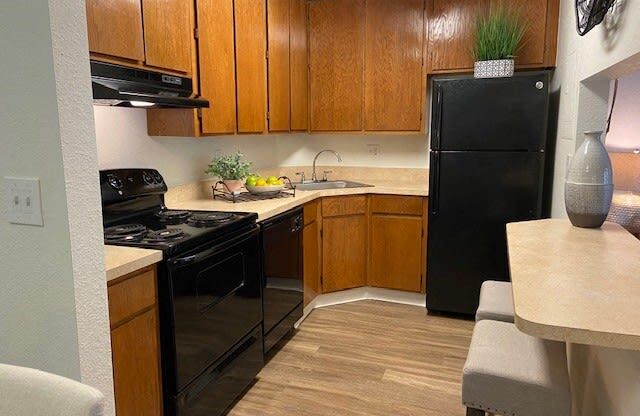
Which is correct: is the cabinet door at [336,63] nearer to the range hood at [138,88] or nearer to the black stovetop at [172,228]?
the range hood at [138,88]

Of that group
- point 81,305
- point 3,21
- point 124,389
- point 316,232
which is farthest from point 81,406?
point 316,232

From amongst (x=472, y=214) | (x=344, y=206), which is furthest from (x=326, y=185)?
(x=472, y=214)

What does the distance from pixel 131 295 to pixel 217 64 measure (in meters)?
1.56

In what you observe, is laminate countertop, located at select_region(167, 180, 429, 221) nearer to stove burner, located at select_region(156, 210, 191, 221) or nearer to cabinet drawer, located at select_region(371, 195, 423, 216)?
cabinet drawer, located at select_region(371, 195, 423, 216)

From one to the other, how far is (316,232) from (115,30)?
196 centimetres

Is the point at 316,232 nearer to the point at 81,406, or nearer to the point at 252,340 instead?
the point at 252,340

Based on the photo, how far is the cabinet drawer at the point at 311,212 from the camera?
3295mm

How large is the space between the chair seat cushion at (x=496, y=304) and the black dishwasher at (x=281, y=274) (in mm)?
1189

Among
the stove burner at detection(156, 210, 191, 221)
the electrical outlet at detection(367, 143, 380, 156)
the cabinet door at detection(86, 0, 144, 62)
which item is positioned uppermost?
the cabinet door at detection(86, 0, 144, 62)

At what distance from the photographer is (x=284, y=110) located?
3545mm

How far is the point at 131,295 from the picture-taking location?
5.40 ft

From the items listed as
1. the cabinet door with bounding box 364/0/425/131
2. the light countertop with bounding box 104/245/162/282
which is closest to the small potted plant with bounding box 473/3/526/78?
the cabinet door with bounding box 364/0/425/131

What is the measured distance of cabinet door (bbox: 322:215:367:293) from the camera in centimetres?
361

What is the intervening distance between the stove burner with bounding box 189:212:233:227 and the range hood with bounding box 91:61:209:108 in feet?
1.82
